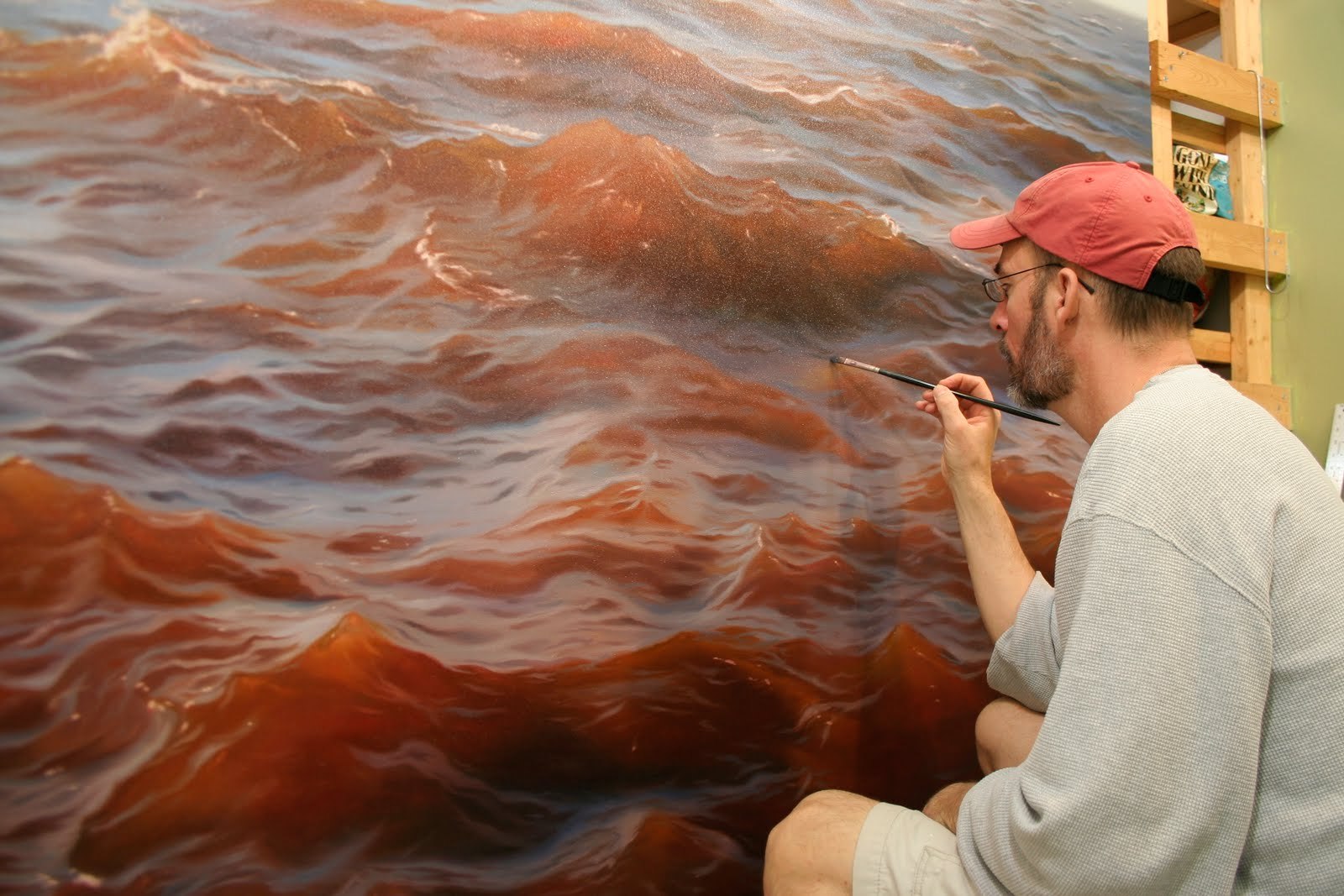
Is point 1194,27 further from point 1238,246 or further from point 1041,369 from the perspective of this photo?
point 1041,369

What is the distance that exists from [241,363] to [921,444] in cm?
108

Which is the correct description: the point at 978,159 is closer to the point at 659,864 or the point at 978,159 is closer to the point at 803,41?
the point at 803,41

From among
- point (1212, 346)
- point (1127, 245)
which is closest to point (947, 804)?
point (1127, 245)

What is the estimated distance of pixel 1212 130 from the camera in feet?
7.54

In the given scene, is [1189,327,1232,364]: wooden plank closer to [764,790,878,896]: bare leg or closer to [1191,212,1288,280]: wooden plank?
[1191,212,1288,280]: wooden plank

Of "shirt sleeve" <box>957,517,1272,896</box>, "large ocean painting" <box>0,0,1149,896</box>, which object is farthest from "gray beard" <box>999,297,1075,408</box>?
"shirt sleeve" <box>957,517,1272,896</box>

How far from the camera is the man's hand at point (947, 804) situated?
4.57 ft

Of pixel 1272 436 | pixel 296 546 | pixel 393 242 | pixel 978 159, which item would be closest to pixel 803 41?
pixel 978 159

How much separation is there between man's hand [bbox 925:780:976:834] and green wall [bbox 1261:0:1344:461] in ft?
4.49

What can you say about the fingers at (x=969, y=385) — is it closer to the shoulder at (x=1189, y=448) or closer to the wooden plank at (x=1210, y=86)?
the shoulder at (x=1189, y=448)

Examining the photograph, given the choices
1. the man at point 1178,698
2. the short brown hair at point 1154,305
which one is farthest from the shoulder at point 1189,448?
the short brown hair at point 1154,305

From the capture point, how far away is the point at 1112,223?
1212 mm

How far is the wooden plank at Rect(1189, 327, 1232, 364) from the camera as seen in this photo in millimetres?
2205

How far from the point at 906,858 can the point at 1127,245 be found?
31.8 inches
